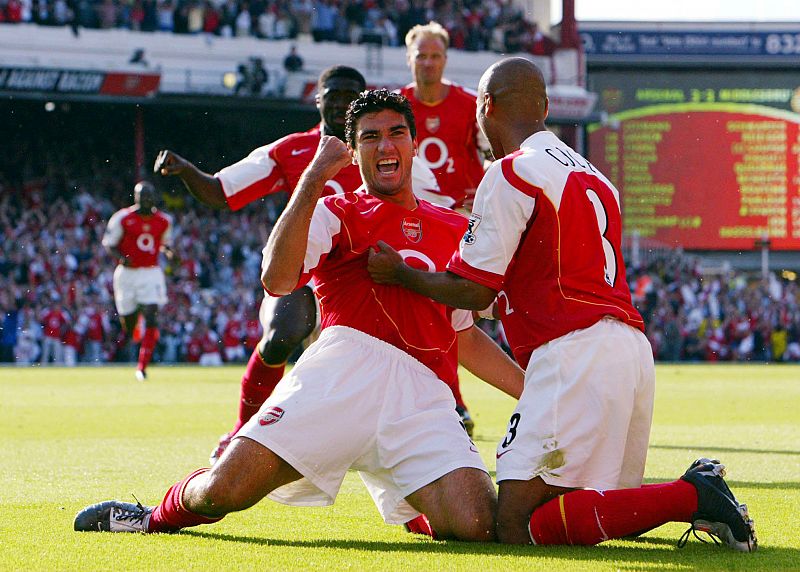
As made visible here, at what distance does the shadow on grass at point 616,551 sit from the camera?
3.97m

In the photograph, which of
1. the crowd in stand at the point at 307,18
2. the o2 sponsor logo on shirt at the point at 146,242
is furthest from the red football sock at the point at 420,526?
the crowd in stand at the point at 307,18

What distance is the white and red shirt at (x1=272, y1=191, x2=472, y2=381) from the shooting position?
4.75 meters

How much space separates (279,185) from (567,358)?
3.49 metres

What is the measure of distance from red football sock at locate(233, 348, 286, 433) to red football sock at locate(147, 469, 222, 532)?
2.29m

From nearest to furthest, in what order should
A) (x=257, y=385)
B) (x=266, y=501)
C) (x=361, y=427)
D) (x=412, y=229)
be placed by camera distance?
(x=361, y=427), (x=412, y=229), (x=266, y=501), (x=257, y=385)

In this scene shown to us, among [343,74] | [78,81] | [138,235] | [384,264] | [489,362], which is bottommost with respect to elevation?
[489,362]

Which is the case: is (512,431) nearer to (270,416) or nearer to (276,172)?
(270,416)

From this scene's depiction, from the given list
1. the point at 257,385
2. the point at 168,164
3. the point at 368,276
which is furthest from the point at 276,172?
the point at 368,276

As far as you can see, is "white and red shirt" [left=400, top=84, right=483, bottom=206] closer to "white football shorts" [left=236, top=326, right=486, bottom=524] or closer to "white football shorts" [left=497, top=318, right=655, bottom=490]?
"white football shorts" [left=236, top=326, right=486, bottom=524]

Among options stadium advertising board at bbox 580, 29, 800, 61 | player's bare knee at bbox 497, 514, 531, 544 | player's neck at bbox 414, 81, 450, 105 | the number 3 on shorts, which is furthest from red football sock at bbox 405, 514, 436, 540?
stadium advertising board at bbox 580, 29, 800, 61

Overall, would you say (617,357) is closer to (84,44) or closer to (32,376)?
(32,376)

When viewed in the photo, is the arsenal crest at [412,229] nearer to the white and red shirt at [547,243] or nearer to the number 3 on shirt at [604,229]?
the white and red shirt at [547,243]

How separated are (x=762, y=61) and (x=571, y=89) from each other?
6.82 metres

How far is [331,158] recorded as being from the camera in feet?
14.9
